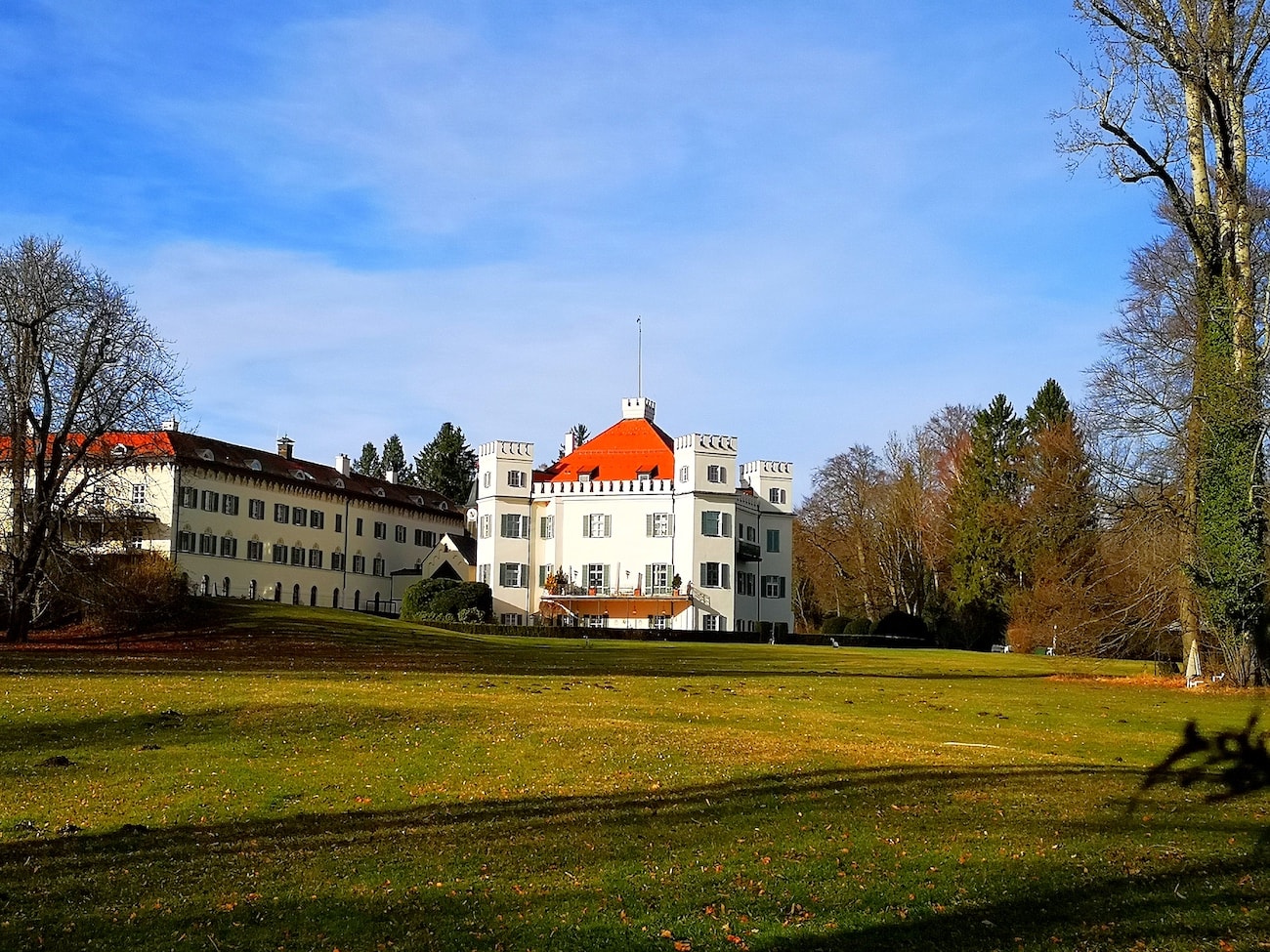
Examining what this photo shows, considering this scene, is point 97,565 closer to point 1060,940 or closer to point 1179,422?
point 1179,422

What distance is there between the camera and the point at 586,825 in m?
12.2

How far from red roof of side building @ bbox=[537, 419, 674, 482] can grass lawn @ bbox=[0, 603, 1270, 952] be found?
51.8m

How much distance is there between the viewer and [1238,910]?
9852mm

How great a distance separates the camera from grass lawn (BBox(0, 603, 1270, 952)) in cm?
920

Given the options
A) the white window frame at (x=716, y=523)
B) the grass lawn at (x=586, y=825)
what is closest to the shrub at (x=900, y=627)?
the white window frame at (x=716, y=523)

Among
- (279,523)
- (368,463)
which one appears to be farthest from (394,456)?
(279,523)

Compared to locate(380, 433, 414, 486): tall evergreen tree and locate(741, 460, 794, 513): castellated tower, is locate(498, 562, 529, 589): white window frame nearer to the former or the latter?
locate(741, 460, 794, 513): castellated tower

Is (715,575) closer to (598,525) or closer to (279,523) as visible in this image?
(598,525)

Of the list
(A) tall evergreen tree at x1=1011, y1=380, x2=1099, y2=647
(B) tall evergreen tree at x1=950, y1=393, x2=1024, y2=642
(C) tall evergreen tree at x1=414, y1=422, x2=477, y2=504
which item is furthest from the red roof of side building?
(C) tall evergreen tree at x1=414, y1=422, x2=477, y2=504

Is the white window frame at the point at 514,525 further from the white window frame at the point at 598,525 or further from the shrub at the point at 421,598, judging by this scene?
the shrub at the point at 421,598

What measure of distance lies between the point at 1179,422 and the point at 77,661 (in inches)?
1147

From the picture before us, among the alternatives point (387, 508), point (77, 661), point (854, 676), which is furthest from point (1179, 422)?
point (387, 508)

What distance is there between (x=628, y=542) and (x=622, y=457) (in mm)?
6982

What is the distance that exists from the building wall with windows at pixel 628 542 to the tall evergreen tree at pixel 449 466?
53186mm
